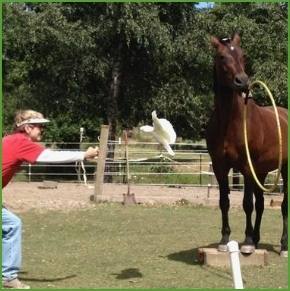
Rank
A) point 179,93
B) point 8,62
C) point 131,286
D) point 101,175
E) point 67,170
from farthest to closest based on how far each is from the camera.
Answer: point 8,62, point 67,170, point 179,93, point 101,175, point 131,286

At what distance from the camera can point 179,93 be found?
21500 millimetres

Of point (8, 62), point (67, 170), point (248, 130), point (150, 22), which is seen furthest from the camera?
point (8, 62)

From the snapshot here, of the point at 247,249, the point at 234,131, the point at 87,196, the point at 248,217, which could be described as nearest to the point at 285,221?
the point at 248,217

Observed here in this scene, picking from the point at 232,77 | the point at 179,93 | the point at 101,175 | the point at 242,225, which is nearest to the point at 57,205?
the point at 101,175

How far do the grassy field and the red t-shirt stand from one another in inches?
52.9

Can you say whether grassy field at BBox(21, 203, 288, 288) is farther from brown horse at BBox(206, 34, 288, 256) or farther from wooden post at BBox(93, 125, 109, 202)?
wooden post at BBox(93, 125, 109, 202)

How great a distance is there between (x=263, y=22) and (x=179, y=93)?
4.30 metres

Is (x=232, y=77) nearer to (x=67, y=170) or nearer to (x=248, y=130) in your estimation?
(x=248, y=130)

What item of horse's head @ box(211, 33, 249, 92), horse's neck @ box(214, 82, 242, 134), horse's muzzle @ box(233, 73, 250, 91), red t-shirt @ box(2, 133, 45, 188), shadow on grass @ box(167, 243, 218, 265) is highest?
horse's head @ box(211, 33, 249, 92)

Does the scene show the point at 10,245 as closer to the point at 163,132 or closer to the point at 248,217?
the point at 163,132

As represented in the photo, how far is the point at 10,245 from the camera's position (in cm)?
580

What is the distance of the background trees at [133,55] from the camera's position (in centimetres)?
1953

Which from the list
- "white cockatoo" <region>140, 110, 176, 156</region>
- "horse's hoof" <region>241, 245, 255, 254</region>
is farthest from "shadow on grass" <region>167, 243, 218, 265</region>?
"white cockatoo" <region>140, 110, 176, 156</region>

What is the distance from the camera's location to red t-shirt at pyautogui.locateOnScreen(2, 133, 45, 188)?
5.48 meters
